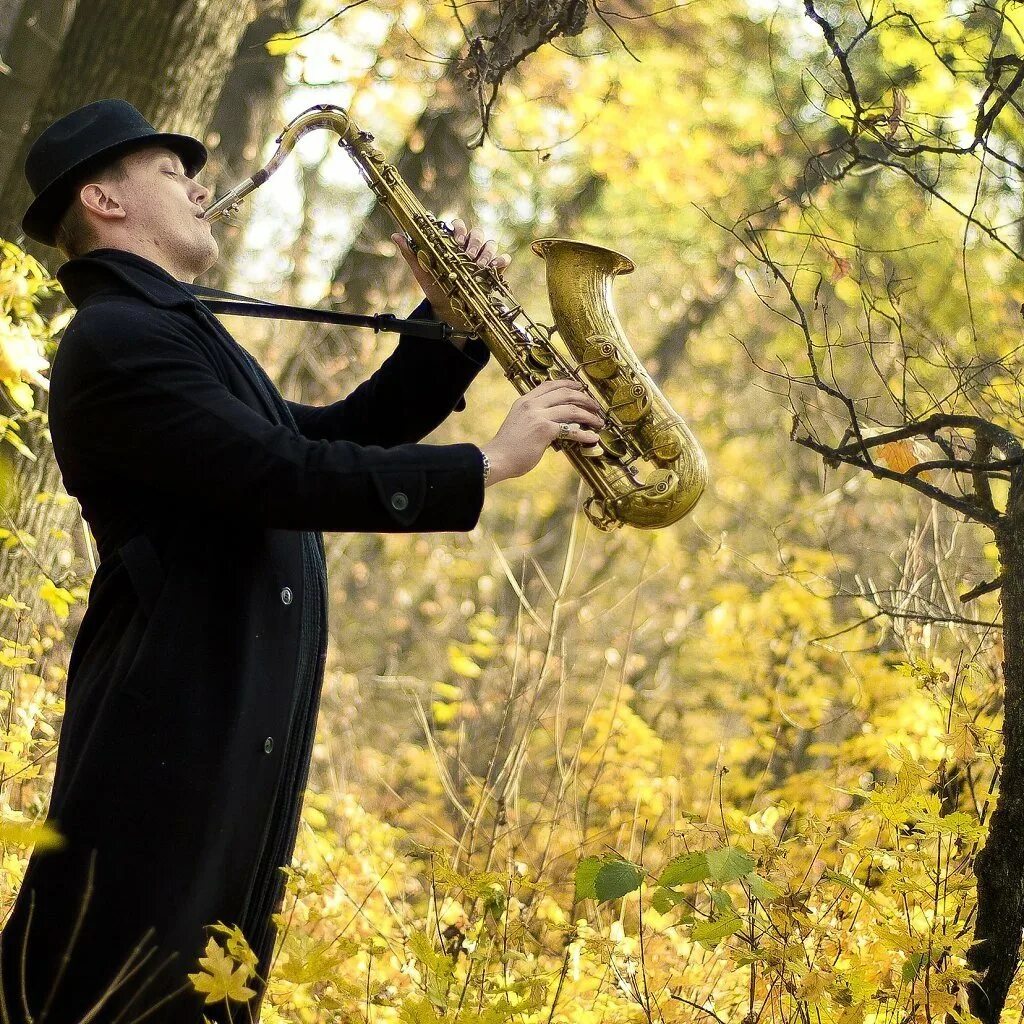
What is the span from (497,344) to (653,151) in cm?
1001

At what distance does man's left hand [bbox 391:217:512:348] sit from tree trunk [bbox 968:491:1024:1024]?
1444mm

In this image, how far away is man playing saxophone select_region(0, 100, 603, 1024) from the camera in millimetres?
2318

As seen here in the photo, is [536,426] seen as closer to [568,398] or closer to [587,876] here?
[568,398]

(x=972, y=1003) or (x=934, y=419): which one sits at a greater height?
(x=934, y=419)

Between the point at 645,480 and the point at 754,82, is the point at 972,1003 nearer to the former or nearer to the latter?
the point at 645,480

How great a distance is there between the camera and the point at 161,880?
235cm

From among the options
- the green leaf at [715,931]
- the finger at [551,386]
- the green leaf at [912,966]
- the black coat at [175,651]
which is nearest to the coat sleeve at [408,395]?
the finger at [551,386]

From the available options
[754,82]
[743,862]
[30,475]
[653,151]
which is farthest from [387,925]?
[754,82]

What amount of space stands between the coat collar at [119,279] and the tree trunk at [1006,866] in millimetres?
1904

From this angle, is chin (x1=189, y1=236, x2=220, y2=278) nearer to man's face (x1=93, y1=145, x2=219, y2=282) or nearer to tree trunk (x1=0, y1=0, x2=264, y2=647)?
man's face (x1=93, y1=145, x2=219, y2=282)

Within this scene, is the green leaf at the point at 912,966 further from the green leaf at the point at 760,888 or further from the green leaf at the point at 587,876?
the green leaf at the point at 587,876

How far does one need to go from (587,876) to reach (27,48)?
624 cm

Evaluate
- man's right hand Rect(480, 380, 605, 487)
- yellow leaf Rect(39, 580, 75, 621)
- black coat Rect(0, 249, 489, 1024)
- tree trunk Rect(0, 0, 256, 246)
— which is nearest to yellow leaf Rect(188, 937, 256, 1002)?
black coat Rect(0, 249, 489, 1024)

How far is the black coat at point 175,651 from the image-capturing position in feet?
7.61
